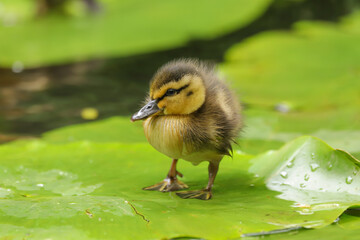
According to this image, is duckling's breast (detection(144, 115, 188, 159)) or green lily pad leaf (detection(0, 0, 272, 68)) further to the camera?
green lily pad leaf (detection(0, 0, 272, 68))

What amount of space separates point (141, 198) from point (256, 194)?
2.00ft

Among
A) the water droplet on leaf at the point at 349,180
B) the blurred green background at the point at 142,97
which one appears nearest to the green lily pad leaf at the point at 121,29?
the blurred green background at the point at 142,97

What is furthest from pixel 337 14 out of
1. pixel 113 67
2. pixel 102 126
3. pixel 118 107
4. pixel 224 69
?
pixel 102 126

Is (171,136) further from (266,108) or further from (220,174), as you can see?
(266,108)

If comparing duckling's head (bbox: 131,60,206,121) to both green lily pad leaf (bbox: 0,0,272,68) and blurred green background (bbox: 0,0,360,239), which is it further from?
green lily pad leaf (bbox: 0,0,272,68)

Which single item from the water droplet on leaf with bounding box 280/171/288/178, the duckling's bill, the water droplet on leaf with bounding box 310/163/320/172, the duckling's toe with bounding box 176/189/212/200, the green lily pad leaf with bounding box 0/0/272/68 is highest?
the green lily pad leaf with bounding box 0/0/272/68

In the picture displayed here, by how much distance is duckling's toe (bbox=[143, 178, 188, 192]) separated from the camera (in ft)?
10.2

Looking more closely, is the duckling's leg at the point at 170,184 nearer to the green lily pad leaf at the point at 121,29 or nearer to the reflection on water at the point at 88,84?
the reflection on water at the point at 88,84

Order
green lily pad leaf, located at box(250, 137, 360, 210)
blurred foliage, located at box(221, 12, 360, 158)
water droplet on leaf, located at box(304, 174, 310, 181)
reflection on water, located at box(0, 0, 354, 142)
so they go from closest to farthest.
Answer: green lily pad leaf, located at box(250, 137, 360, 210)
water droplet on leaf, located at box(304, 174, 310, 181)
blurred foliage, located at box(221, 12, 360, 158)
reflection on water, located at box(0, 0, 354, 142)

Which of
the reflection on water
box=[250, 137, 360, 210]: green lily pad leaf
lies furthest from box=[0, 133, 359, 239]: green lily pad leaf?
the reflection on water

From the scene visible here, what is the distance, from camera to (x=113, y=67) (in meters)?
6.75

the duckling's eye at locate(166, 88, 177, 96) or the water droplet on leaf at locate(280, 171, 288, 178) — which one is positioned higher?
the duckling's eye at locate(166, 88, 177, 96)

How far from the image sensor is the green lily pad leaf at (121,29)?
7.01 m

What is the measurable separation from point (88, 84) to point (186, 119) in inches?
137
